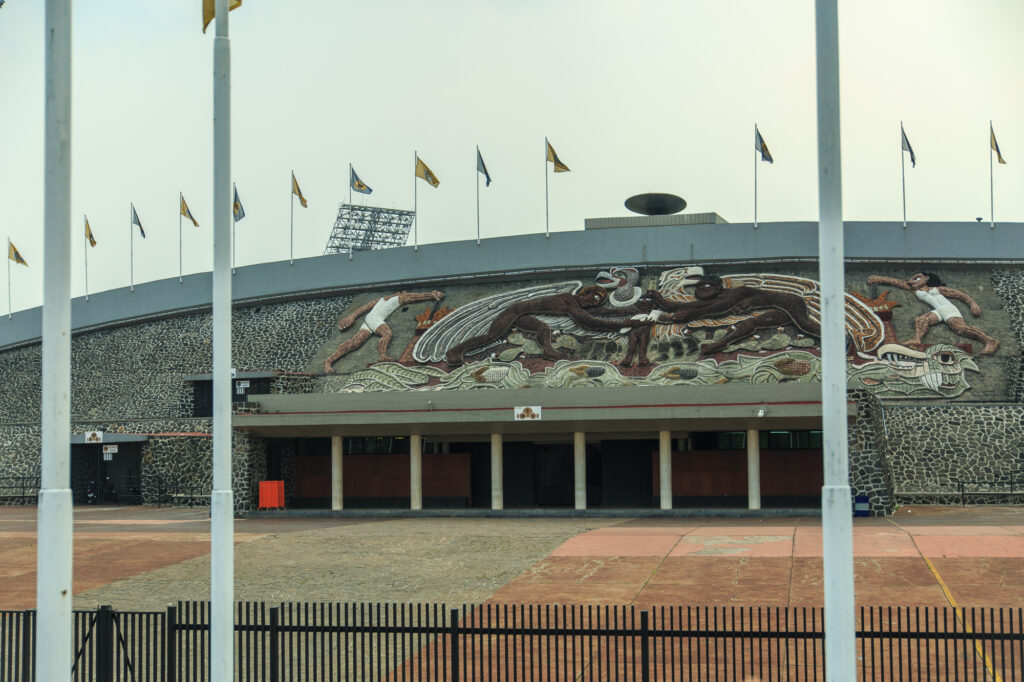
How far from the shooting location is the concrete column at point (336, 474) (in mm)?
37906

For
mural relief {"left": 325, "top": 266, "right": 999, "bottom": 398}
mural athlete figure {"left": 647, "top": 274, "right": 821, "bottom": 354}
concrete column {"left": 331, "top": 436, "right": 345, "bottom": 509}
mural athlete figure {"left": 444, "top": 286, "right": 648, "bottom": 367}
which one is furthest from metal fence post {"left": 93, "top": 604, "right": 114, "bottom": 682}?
mural athlete figure {"left": 647, "top": 274, "right": 821, "bottom": 354}

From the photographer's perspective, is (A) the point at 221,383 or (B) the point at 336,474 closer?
(A) the point at 221,383

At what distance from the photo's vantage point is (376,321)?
169 feet

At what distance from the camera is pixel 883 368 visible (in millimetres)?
43469

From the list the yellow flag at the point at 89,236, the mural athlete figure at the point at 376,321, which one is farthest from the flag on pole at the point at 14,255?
the mural athlete figure at the point at 376,321

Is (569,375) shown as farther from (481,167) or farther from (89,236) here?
(89,236)

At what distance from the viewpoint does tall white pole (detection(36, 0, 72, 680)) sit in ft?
31.5

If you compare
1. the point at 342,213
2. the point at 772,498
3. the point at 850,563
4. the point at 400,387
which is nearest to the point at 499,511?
the point at 772,498

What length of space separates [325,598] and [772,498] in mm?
20042

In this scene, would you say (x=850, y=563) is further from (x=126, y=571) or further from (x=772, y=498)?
(x=772, y=498)

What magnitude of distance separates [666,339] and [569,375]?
458cm

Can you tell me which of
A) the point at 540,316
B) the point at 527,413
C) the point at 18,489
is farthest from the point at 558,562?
the point at 18,489

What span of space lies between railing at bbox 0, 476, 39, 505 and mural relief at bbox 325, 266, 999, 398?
567 inches

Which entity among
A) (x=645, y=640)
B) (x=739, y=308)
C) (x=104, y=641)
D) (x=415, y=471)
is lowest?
(x=104, y=641)
